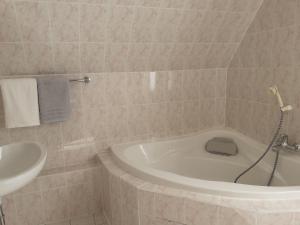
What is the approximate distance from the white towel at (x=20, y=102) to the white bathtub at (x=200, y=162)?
29.1 inches

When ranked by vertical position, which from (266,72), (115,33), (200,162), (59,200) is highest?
(115,33)

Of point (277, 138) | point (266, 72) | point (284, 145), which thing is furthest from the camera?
point (266, 72)

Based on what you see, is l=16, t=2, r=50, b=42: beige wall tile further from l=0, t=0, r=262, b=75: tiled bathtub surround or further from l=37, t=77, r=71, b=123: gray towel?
l=37, t=77, r=71, b=123: gray towel

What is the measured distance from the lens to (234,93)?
8.57 feet

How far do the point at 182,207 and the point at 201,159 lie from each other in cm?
→ 101

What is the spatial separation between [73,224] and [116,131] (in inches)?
35.7

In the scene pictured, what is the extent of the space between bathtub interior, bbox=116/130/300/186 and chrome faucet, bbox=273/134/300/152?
0.13 meters

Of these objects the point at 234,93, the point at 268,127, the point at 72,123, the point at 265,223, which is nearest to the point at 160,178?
the point at 265,223

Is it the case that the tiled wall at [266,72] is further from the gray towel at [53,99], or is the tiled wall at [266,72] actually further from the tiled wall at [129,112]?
the gray towel at [53,99]

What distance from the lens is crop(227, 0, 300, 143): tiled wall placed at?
1941mm

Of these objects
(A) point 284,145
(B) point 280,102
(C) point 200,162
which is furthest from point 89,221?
(B) point 280,102

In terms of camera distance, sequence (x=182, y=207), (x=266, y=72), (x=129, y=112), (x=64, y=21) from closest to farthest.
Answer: (x=182, y=207) < (x=64, y=21) < (x=266, y=72) < (x=129, y=112)

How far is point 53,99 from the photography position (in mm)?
2008

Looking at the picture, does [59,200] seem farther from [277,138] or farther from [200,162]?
[277,138]
